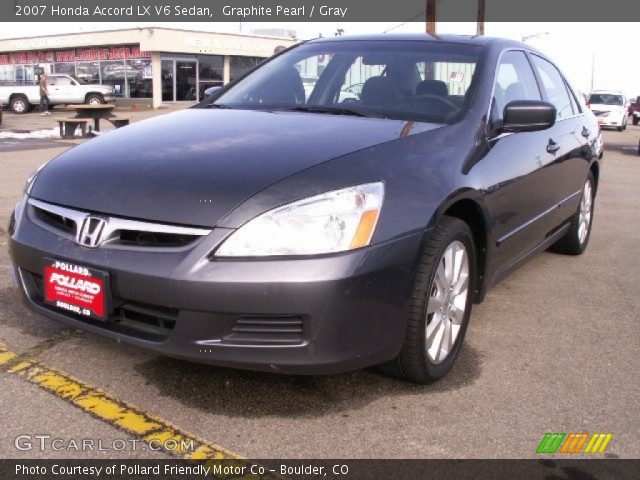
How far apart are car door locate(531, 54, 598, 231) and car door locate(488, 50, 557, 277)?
9cm

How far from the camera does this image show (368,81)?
12.0ft

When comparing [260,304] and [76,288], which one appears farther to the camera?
[76,288]

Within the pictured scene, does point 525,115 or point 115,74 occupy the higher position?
point 115,74

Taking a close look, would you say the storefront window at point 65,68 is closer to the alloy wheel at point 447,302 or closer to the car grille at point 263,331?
the alloy wheel at point 447,302

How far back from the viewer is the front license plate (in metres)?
2.43

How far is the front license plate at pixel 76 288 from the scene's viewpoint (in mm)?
2432

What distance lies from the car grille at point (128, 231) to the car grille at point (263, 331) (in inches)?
13.5

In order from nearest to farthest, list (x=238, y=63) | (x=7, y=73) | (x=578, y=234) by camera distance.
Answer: (x=578, y=234), (x=238, y=63), (x=7, y=73)

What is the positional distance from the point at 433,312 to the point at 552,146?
1817 mm

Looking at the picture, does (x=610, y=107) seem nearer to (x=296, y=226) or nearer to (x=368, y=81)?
(x=368, y=81)

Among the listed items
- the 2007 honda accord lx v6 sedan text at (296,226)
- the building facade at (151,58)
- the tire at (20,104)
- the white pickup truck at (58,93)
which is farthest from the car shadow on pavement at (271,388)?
the building facade at (151,58)
